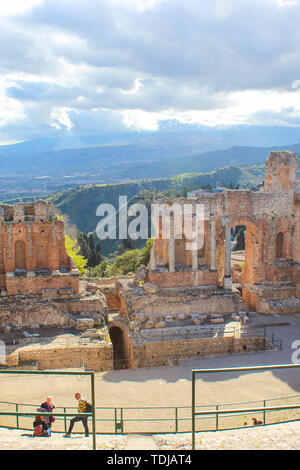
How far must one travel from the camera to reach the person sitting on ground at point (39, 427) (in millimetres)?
9727

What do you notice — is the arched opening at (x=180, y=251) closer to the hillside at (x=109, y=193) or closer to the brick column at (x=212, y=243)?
the brick column at (x=212, y=243)

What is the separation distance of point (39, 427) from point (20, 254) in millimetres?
15913

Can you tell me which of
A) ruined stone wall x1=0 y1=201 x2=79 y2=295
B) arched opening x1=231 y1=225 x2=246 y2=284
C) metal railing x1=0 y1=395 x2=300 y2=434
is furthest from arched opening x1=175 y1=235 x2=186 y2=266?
metal railing x1=0 y1=395 x2=300 y2=434

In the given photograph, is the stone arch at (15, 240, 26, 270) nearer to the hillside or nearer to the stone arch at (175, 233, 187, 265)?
the stone arch at (175, 233, 187, 265)

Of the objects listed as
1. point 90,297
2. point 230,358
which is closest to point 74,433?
point 230,358

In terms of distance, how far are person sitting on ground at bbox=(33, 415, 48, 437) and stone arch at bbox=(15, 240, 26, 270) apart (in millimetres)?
15565

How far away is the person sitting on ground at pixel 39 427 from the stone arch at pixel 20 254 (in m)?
15.6

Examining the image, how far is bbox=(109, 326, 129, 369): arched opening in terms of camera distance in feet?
72.0

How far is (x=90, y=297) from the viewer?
23703 mm

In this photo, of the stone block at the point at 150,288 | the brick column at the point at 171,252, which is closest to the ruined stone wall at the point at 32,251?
the stone block at the point at 150,288

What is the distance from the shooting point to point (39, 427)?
32.1 ft

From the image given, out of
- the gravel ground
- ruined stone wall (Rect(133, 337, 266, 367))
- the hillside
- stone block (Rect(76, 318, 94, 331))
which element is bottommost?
ruined stone wall (Rect(133, 337, 266, 367))
